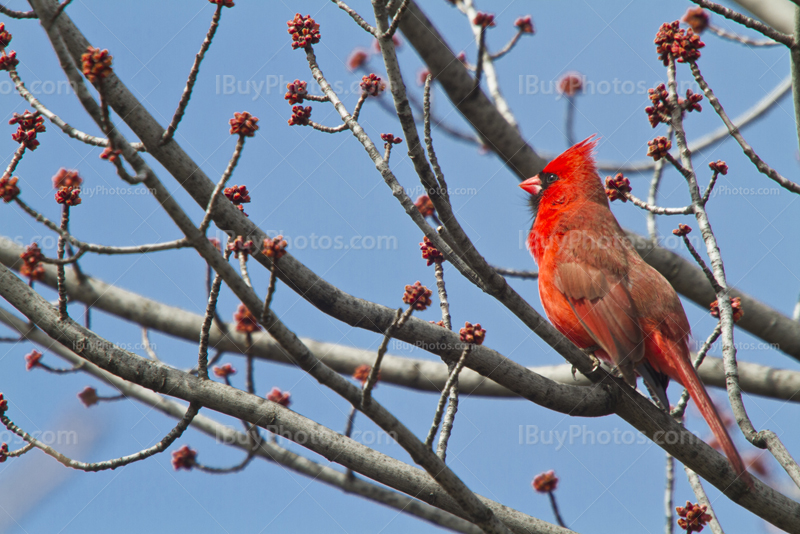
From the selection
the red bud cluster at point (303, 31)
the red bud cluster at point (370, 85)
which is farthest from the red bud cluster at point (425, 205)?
the red bud cluster at point (303, 31)

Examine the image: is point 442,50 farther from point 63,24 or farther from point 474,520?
point 474,520

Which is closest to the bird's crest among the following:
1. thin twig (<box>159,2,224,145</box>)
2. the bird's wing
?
the bird's wing

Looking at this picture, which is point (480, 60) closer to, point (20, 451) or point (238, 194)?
point (238, 194)

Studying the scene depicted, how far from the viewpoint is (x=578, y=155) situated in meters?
5.02

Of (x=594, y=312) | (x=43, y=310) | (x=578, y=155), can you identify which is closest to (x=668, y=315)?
(x=594, y=312)

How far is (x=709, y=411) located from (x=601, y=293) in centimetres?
102

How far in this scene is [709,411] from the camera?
3.30 meters

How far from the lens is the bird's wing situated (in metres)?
3.86

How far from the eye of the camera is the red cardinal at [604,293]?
3.74 m

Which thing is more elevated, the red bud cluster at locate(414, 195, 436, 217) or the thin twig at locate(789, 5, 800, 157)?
the thin twig at locate(789, 5, 800, 157)

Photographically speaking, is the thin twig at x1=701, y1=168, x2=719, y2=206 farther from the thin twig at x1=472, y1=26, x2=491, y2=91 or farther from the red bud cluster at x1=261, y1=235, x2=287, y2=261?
the red bud cluster at x1=261, y1=235, x2=287, y2=261

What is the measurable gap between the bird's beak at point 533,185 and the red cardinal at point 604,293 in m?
0.09

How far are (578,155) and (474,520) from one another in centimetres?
333

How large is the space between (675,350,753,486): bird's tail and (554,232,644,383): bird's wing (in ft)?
0.78
